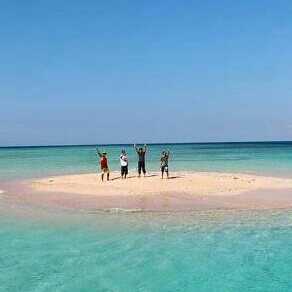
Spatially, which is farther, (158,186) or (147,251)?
(158,186)

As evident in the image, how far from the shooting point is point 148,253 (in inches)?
450

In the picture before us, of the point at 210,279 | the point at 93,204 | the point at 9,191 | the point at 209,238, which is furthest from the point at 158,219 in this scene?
the point at 9,191

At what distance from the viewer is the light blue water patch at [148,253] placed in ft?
30.9

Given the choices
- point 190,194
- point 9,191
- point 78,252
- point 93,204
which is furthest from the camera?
point 9,191

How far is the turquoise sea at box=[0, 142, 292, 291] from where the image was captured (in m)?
9.44

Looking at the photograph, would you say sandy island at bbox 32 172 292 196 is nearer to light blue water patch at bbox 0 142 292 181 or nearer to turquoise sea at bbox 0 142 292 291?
turquoise sea at bbox 0 142 292 291

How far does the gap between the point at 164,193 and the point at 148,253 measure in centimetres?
1042

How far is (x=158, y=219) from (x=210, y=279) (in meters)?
5.94

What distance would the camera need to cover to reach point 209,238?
12766mm

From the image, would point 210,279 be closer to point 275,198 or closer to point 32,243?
point 32,243

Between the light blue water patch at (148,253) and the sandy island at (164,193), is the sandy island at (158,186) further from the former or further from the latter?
the light blue water patch at (148,253)

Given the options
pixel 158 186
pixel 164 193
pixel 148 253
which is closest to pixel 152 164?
pixel 158 186

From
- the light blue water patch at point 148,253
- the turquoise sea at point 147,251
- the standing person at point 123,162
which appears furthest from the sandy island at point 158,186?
the light blue water patch at point 148,253

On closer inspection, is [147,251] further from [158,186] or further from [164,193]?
[158,186]
